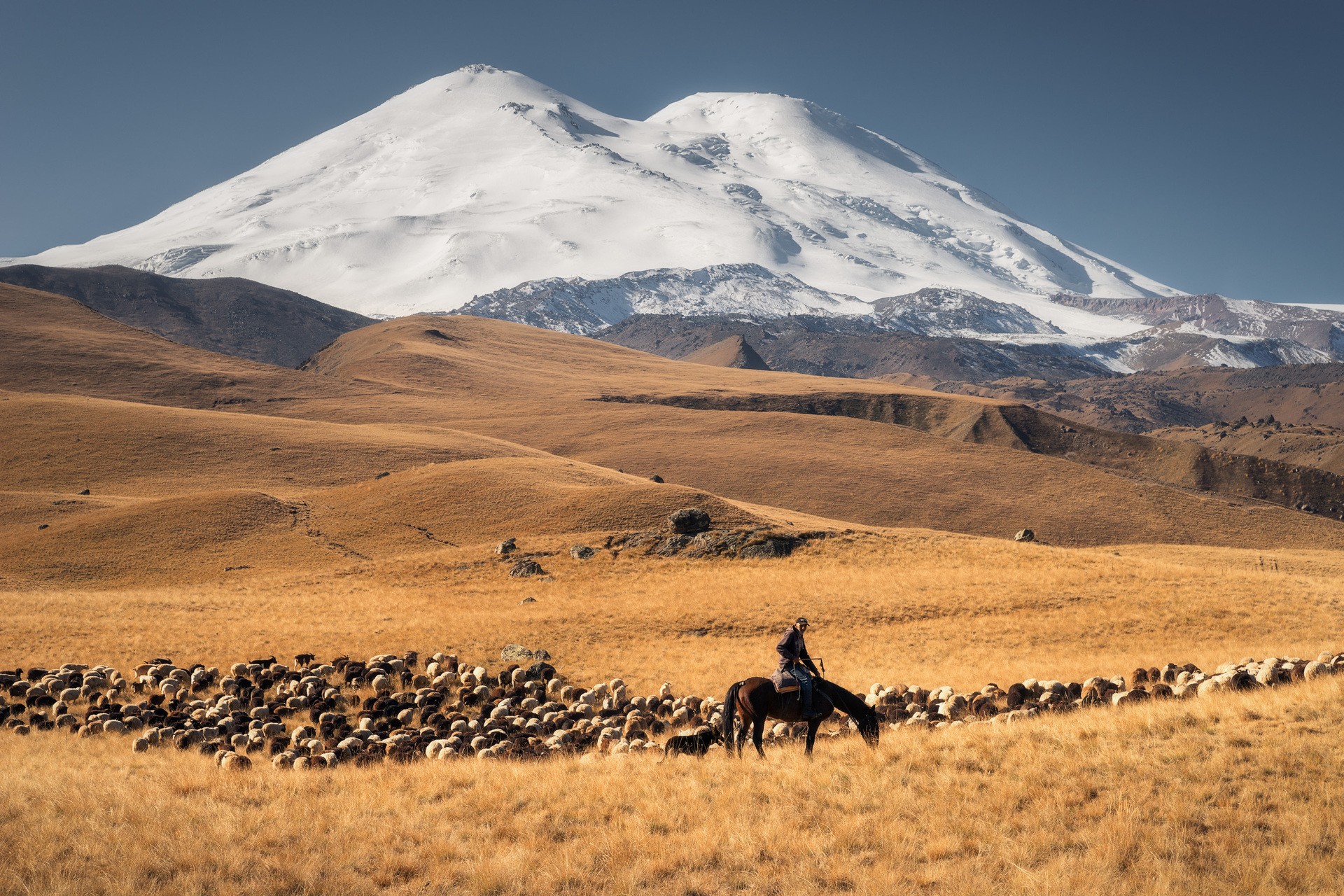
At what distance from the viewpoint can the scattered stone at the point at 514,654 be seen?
100 feet

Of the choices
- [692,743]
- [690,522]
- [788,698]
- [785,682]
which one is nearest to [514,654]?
[692,743]

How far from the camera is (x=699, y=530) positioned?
174 ft

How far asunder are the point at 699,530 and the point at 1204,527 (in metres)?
67.1

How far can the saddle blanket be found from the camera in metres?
14.9

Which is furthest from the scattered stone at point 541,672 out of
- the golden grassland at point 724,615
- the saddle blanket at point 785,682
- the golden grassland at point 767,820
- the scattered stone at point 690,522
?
the scattered stone at point 690,522

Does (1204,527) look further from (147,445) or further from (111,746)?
(147,445)

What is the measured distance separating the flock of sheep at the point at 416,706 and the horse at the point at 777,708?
3.82 ft

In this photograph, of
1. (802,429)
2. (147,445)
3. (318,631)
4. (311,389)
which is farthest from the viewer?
(311,389)

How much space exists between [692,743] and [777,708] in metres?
2.09

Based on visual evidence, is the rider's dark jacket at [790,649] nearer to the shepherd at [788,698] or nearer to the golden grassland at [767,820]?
the shepherd at [788,698]

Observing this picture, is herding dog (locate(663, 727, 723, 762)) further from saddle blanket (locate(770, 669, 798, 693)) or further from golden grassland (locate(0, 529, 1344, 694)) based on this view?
golden grassland (locate(0, 529, 1344, 694))

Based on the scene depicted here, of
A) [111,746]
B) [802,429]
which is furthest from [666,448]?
[111,746]

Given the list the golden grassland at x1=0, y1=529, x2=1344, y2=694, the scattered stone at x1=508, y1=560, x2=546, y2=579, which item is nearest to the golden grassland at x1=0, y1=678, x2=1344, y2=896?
the golden grassland at x1=0, y1=529, x2=1344, y2=694

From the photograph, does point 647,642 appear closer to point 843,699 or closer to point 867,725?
point 867,725
